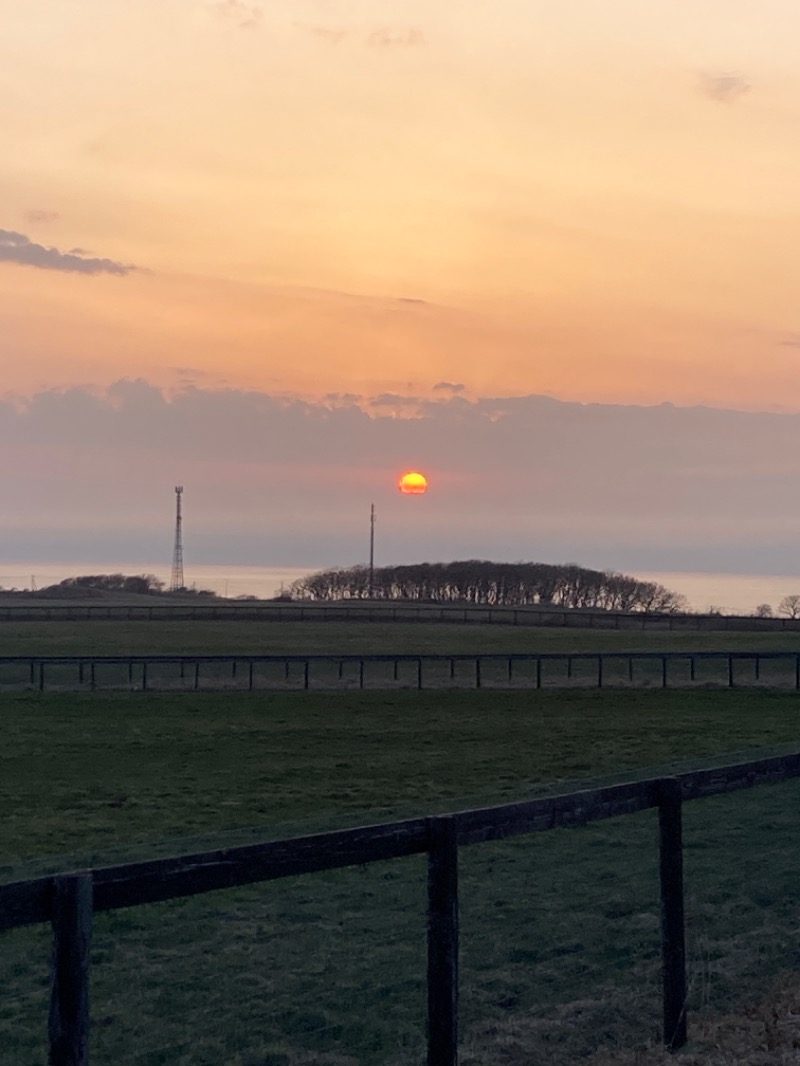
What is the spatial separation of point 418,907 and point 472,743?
14.3 m

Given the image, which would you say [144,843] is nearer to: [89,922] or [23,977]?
[23,977]

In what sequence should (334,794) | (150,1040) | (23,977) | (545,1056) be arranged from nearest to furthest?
(545,1056) < (150,1040) < (23,977) < (334,794)

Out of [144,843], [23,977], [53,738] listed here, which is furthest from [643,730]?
[23,977]

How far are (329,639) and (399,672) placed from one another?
1879cm

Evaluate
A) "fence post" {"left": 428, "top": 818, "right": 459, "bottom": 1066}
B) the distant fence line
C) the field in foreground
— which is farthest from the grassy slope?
the distant fence line

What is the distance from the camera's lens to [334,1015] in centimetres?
714

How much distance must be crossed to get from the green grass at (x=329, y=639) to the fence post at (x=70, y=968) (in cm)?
4520

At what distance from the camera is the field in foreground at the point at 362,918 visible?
6836 millimetres

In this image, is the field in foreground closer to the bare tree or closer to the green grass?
the green grass

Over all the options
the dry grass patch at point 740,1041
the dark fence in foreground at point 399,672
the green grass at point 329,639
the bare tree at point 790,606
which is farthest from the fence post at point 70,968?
the bare tree at point 790,606

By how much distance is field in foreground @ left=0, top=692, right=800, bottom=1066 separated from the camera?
6.84 meters

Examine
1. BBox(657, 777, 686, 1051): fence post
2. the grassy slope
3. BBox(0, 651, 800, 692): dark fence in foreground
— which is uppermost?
BBox(657, 777, 686, 1051): fence post

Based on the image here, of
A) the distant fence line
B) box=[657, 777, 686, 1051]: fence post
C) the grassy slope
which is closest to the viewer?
box=[657, 777, 686, 1051]: fence post

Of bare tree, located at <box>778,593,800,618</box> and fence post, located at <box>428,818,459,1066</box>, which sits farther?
bare tree, located at <box>778,593,800,618</box>
